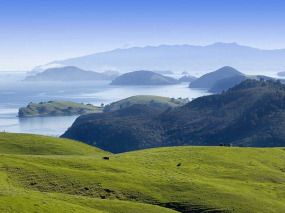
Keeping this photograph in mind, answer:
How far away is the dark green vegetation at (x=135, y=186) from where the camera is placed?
61.7m

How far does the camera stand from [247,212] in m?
69.4

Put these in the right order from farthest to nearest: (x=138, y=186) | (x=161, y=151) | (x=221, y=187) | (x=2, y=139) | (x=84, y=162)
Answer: (x=2, y=139) < (x=161, y=151) < (x=84, y=162) < (x=221, y=187) < (x=138, y=186)

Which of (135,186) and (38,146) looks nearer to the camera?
(135,186)

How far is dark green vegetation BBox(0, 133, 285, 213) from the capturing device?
61.7m

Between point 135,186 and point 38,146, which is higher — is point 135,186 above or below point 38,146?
below

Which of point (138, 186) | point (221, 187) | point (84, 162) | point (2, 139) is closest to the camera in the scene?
point (138, 186)

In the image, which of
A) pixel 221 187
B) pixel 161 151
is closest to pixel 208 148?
pixel 161 151

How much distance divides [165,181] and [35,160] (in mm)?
28027

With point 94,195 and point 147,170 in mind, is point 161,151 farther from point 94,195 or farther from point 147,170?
point 94,195

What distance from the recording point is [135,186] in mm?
73938

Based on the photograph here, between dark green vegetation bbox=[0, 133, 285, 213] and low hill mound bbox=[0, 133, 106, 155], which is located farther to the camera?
low hill mound bbox=[0, 133, 106, 155]

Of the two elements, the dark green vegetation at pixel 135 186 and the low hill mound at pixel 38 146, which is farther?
the low hill mound at pixel 38 146

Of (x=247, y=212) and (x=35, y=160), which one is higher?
(x=35, y=160)

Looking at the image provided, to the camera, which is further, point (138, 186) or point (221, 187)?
point (221, 187)
